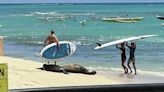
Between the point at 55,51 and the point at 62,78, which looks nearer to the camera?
the point at 62,78

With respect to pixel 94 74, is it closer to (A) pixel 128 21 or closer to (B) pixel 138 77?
(B) pixel 138 77

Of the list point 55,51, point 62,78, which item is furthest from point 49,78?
point 55,51

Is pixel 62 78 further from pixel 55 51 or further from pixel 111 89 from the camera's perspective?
pixel 111 89

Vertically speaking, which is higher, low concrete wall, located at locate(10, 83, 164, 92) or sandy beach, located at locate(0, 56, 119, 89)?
low concrete wall, located at locate(10, 83, 164, 92)

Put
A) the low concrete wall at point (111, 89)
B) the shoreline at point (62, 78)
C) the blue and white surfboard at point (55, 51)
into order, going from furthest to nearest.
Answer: the blue and white surfboard at point (55, 51) < the shoreline at point (62, 78) < the low concrete wall at point (111, 89)

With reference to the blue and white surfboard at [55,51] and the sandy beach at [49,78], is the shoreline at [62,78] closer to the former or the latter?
the sandy beach at [49,78]

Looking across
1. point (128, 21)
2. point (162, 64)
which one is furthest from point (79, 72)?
Result: point (128, 21)

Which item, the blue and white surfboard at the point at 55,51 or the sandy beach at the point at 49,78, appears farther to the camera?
the blue and white surfboard at the point at 55,51

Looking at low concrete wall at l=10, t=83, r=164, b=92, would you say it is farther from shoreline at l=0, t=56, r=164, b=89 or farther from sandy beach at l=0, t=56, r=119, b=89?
sandy beach at l=0, t=56, r=119, b=89

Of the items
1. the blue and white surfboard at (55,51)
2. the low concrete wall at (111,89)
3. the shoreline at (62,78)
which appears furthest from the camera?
the blue and white surfboard at (55,51)

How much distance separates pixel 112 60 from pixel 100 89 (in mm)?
20736

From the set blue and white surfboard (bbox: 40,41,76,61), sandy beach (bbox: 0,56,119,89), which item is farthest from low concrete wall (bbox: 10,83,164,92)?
blue and white surfboard (bbox: 40,41,76,61)

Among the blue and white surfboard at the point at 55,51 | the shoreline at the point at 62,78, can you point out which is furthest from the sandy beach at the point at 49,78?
the blue and white surfboard at the point at 55,51

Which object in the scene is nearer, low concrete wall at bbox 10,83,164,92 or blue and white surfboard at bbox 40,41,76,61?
low concrete wall at bbox 10,83,164,92
